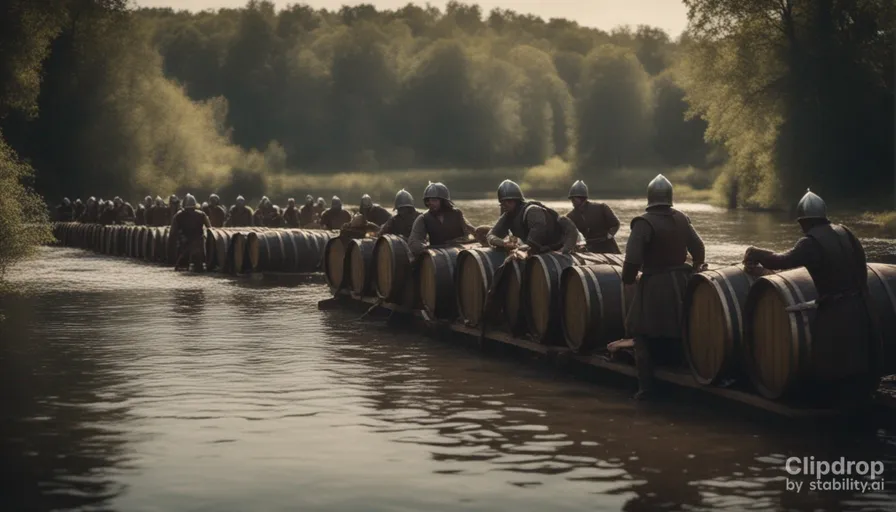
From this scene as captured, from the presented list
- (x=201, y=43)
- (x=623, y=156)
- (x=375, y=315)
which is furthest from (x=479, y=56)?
(x=375, y=315)

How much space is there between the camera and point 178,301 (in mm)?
24625

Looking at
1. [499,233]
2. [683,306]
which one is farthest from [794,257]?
[499,233]

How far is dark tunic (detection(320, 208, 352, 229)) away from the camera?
35.2 metres

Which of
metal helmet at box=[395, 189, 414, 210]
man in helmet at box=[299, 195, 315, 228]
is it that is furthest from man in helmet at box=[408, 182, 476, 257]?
man in helmet at box=[299, 195, 315, 228]

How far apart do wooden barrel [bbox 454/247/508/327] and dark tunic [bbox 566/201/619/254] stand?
2.27m

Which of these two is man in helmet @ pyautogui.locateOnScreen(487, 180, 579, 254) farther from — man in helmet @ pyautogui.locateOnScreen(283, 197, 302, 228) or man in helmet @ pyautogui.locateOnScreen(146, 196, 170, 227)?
man in helmet @ pyautogui.locateOnScreen(146, 196, 170, 227)

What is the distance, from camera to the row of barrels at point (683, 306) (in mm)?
10781

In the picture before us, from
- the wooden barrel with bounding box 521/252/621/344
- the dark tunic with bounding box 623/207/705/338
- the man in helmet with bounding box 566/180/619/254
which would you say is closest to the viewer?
the dark tunic with bounding box 623/207/705/338

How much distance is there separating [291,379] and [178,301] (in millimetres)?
10770

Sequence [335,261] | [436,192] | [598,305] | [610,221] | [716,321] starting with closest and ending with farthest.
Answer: [716,321] < [598,305] < [436,192] < [610,221] < [335,261]

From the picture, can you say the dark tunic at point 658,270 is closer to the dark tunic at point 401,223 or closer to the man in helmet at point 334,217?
the dark tunic at point 401,223

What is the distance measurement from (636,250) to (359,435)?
125 inches

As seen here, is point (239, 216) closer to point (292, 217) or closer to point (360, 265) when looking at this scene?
point (292, 217)

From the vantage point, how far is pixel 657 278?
12.8 m
